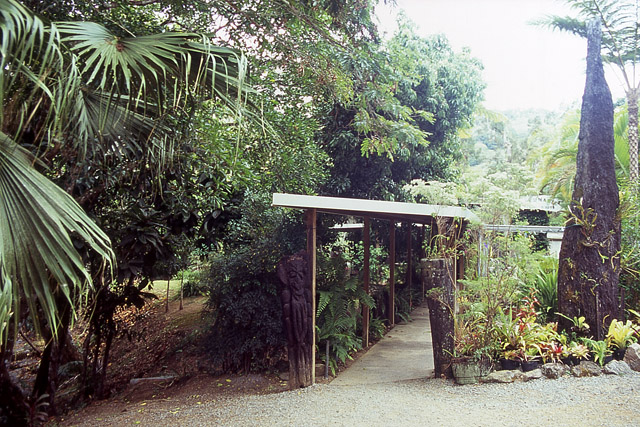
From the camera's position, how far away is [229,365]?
21.7ft

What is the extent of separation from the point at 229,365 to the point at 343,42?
5.07 meters

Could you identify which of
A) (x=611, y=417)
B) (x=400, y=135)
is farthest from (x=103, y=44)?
(x=400, y=135)

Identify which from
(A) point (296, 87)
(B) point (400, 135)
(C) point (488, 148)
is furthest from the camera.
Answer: (C) point (488, 148)

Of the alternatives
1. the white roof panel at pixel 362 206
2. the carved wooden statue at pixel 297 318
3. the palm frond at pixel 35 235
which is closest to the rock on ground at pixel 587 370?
the white roof panel at pixel 362 206

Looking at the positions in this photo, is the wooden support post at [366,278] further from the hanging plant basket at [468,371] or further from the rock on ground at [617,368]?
the rock on ground at [617,368]

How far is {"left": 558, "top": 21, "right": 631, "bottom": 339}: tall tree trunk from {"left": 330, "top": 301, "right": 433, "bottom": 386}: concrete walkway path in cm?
201

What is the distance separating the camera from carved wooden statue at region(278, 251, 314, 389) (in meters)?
5.39

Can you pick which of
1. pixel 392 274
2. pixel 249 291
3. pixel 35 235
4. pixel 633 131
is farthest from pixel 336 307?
pixel 633 131

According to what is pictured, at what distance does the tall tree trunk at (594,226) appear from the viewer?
5.91 metres

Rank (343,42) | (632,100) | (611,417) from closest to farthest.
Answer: (611,417) < (343,42) < (632,100)

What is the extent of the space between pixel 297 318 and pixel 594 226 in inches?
156

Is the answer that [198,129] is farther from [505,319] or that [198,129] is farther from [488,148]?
[488,148]

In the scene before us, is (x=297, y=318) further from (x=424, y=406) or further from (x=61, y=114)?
(x=61, y=114)

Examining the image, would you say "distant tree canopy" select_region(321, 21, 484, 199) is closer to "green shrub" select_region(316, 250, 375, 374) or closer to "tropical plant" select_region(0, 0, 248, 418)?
"green shrub" select_region(316, 250, 375, 374)
